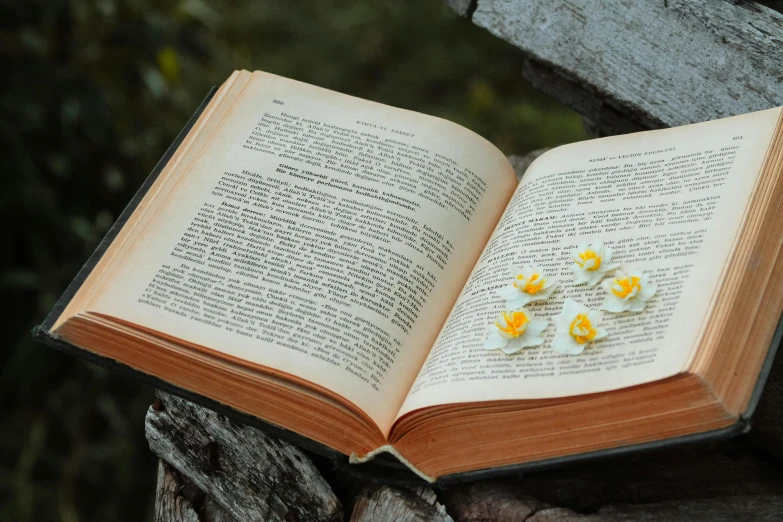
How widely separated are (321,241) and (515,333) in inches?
11.9

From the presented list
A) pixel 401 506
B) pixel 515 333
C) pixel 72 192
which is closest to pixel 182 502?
pixel 401 506

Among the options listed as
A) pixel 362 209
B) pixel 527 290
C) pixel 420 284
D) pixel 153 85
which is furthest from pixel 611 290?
pixel 153 85

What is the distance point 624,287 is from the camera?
95 centimetres

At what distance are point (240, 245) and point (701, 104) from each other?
2.50ft

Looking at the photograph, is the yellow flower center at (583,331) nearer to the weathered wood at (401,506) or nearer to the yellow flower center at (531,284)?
the yellow flower center at (531,284)

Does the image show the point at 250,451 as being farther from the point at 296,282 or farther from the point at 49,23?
the point at 49,23

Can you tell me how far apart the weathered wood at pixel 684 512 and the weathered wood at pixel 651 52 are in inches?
23.3

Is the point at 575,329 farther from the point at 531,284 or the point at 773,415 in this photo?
the point at 773,415

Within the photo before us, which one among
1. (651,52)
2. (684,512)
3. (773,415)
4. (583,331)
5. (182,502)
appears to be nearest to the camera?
(583,331)

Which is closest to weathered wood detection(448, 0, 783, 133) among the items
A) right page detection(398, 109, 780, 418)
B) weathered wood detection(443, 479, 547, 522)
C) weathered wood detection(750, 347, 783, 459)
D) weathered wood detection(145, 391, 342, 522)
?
right page detection(398, 109, 780, 418)

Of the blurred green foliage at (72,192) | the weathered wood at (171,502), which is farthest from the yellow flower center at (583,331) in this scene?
the blurred green foliage at (72,192)

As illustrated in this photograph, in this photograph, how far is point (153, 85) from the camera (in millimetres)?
2020

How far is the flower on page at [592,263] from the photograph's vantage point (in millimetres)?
1014

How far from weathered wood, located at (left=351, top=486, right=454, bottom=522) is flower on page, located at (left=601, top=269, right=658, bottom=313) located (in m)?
0.33
